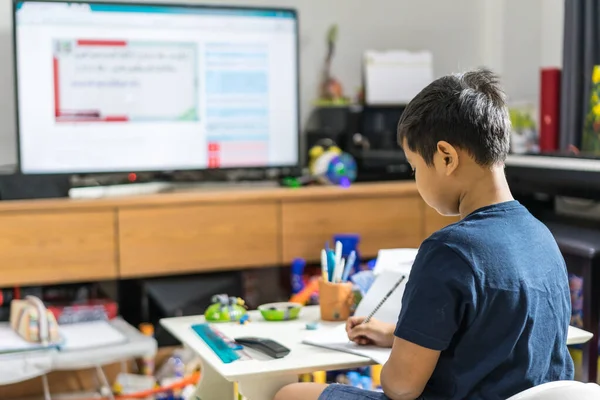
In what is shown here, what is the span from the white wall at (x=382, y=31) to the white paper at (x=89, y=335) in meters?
1.35

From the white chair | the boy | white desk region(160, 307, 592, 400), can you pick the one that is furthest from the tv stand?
the white chair

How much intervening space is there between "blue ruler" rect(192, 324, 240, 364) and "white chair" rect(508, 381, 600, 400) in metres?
0.61

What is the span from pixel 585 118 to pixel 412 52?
86 centimetres

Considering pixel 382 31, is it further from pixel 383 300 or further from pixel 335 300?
pixel 383 300

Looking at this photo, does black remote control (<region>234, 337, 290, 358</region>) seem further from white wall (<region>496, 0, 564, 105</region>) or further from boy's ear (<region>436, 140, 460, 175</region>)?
white wall (<region>496, 0, 564, 105</region>)

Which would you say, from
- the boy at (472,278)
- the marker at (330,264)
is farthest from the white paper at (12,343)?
the boy at (472,278)

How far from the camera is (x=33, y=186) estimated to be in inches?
120

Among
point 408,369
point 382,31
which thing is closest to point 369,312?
point 408,369

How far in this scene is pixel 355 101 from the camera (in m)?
3.78

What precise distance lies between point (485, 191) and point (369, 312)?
0.50 meters

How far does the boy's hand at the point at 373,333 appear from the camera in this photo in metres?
1.69

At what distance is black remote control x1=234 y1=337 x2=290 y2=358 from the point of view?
1648mm

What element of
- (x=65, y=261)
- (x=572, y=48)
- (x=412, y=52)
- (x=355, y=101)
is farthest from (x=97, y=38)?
(x=572, y=48)

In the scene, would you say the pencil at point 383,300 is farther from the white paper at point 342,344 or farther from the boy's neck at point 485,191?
the boy's neck at point 485,191
